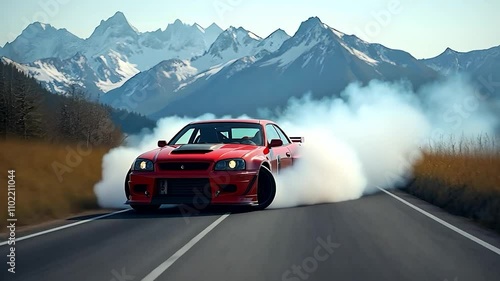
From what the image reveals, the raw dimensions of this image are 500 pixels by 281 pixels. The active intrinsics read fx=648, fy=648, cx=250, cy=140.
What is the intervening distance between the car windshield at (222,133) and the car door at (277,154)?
0.32 meters

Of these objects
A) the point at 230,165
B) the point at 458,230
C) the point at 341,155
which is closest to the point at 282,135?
the point at 341,155

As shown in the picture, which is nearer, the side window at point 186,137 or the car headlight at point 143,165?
the car headlight at point 143,165

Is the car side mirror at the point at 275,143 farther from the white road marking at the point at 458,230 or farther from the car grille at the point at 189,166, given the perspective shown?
the white road marking at the point at 458,230

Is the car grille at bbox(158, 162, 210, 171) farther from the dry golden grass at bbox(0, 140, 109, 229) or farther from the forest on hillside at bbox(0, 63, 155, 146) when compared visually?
the forest on hillside at bbox(0, 63, 155, 146)

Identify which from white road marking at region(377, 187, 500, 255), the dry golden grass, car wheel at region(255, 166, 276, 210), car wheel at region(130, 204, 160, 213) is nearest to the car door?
car wheel at region(255, 166, 276, 210)

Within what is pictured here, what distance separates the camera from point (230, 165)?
36.8 ft

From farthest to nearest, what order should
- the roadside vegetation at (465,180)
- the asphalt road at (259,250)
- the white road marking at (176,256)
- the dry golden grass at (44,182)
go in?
the roadside vegetation at (465,180), the dry golden grass at (44,182), the asphalt road at (259,250), the white road marking at (176,256)

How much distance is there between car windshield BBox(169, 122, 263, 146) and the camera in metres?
13.0

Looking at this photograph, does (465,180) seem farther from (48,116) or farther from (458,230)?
(48,116)

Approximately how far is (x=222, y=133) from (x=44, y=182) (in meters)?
4.46

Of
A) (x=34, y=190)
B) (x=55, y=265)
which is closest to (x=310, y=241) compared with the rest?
(x=55, y=265)

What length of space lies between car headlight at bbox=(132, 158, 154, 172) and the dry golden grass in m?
1.81

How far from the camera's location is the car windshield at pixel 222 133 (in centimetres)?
1298

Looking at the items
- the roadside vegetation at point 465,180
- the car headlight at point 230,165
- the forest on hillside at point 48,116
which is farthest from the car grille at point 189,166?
the forest on hillside at point 48,116
